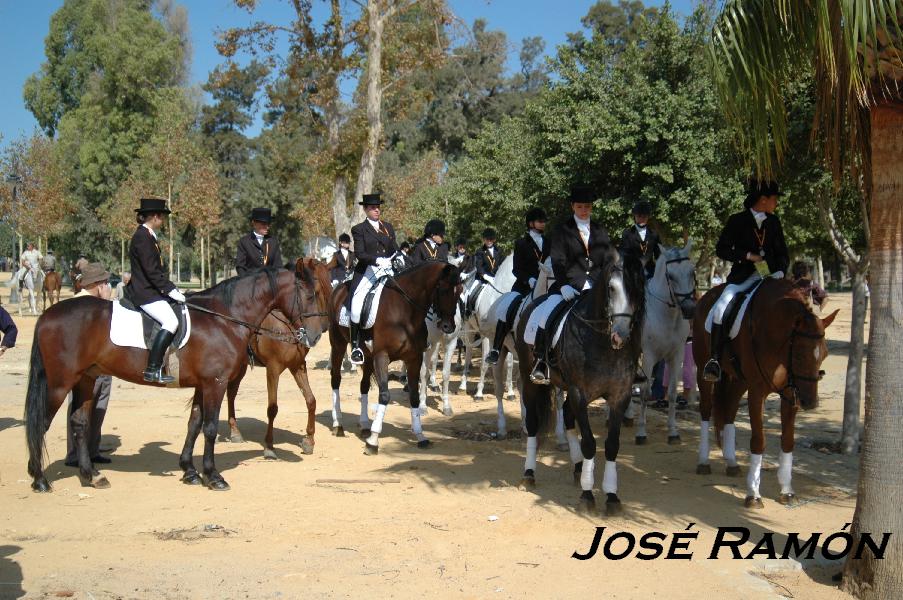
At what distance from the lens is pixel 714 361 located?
28.7 ft

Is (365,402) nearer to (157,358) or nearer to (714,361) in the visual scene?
(157,358)

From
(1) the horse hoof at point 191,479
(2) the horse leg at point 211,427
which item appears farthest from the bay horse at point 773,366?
(1) the horse hoof at point 191,479

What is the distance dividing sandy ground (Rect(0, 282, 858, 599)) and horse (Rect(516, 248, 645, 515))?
0.55m

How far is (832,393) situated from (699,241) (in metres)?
5.38

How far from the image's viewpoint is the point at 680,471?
9.59m

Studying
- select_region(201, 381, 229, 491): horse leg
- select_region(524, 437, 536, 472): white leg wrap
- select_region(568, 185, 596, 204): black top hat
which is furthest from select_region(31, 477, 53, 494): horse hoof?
select_region(568, 185, 596, 204): black top hat

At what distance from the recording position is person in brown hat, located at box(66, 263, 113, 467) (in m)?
9.77

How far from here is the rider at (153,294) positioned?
8.79 metres

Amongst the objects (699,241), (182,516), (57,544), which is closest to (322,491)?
(182,516)

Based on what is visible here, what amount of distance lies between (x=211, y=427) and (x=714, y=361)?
19.0 ft

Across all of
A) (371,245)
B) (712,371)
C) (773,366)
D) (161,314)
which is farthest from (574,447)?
(371,245)

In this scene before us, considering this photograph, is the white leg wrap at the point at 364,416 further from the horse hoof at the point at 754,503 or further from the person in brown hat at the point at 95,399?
the horse hoof at the point at 754,503

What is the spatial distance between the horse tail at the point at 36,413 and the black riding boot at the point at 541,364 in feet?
17.6

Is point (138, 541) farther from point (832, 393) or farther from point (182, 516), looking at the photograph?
point (832, 393)
